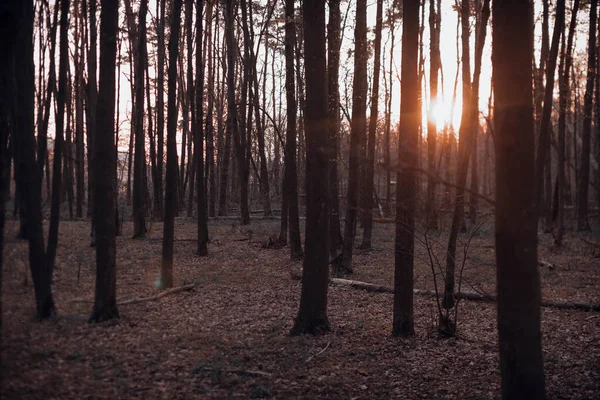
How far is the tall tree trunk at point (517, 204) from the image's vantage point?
13.6 ft

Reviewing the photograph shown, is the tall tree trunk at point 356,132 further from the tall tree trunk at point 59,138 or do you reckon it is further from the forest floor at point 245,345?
the tall tree trunk at point 59,138

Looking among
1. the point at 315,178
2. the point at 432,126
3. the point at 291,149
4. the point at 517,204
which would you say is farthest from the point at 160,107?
the point at 517,204

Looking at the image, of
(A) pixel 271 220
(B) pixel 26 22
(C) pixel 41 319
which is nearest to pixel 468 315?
(C) pixel 41 319

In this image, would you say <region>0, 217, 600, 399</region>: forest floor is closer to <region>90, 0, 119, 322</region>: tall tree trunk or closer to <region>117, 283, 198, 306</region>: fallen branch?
<region>117, 283, 198, 306</region>: fallen branch

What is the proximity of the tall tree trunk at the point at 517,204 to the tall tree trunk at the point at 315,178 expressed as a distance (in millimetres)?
3688

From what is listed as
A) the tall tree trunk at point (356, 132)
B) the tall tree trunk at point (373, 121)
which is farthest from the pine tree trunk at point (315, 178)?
the tall tree trunk at point (373, 121)

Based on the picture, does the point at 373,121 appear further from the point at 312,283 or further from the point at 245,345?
the point at 245,345

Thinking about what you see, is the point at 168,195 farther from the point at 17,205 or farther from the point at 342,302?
the point at 17,205

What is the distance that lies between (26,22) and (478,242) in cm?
1837

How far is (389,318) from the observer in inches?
375

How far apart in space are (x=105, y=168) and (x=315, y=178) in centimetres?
305

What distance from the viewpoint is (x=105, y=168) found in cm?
734

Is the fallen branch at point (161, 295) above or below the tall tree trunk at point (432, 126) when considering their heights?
below

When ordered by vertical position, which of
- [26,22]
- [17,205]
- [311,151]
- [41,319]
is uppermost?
[26,22]
